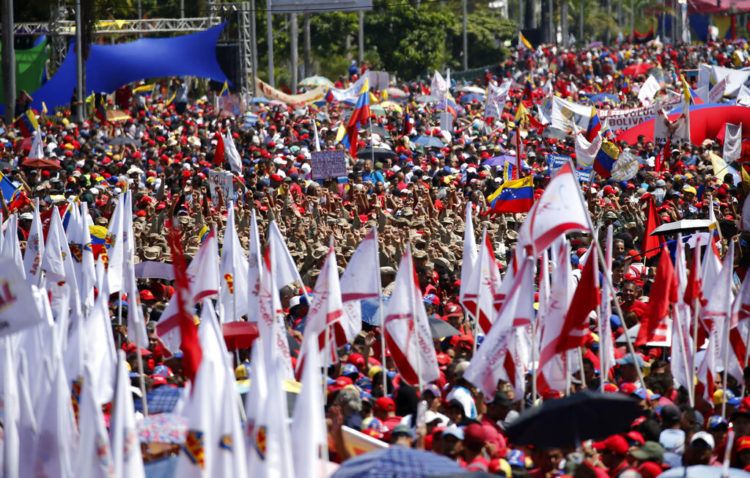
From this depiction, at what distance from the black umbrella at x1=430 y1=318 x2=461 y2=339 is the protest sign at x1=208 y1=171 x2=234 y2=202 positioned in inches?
332

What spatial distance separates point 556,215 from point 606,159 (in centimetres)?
1195

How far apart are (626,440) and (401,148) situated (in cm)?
1886

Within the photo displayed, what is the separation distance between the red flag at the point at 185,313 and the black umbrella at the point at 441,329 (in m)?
3.22

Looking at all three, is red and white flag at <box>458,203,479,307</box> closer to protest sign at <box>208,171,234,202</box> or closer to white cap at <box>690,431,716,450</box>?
white cap at <box>690,431,716,450</box>

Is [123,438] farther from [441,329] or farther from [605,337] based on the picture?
[441,329]

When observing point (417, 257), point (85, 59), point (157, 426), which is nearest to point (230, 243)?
point (417, 257)

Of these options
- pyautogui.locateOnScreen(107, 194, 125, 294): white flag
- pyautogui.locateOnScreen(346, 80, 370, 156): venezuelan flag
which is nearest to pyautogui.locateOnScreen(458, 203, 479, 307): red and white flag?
pyautogui.locateOnScreen(107, 194, 125, 294): white flag

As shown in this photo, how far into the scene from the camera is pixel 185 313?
27.5ft

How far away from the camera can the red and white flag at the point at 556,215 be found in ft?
32.5

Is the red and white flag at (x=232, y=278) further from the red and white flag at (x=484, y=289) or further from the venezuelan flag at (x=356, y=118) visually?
the venezuelan flag at (x=356, y=118)

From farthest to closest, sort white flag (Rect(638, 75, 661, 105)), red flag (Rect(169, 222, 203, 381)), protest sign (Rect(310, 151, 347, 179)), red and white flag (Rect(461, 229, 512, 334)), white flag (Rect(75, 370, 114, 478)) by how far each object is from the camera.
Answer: white flag (Rect(638, 75, 661, 105))
protest sign (Rect(310, 151, 347, 179))
red and white flag (Rect(461, 229, 512, 334))
red flag (Rect(169, 222, 203, 381))
white flag (Rect(75, 370, 114, 478))

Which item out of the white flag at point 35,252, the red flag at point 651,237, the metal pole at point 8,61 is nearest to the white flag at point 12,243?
the white flag at point 35,252

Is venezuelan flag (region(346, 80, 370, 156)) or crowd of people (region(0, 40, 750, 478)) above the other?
venezuelan flag (region(346, 80, 370, 156))

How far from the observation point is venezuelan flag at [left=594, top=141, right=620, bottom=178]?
2164cm
